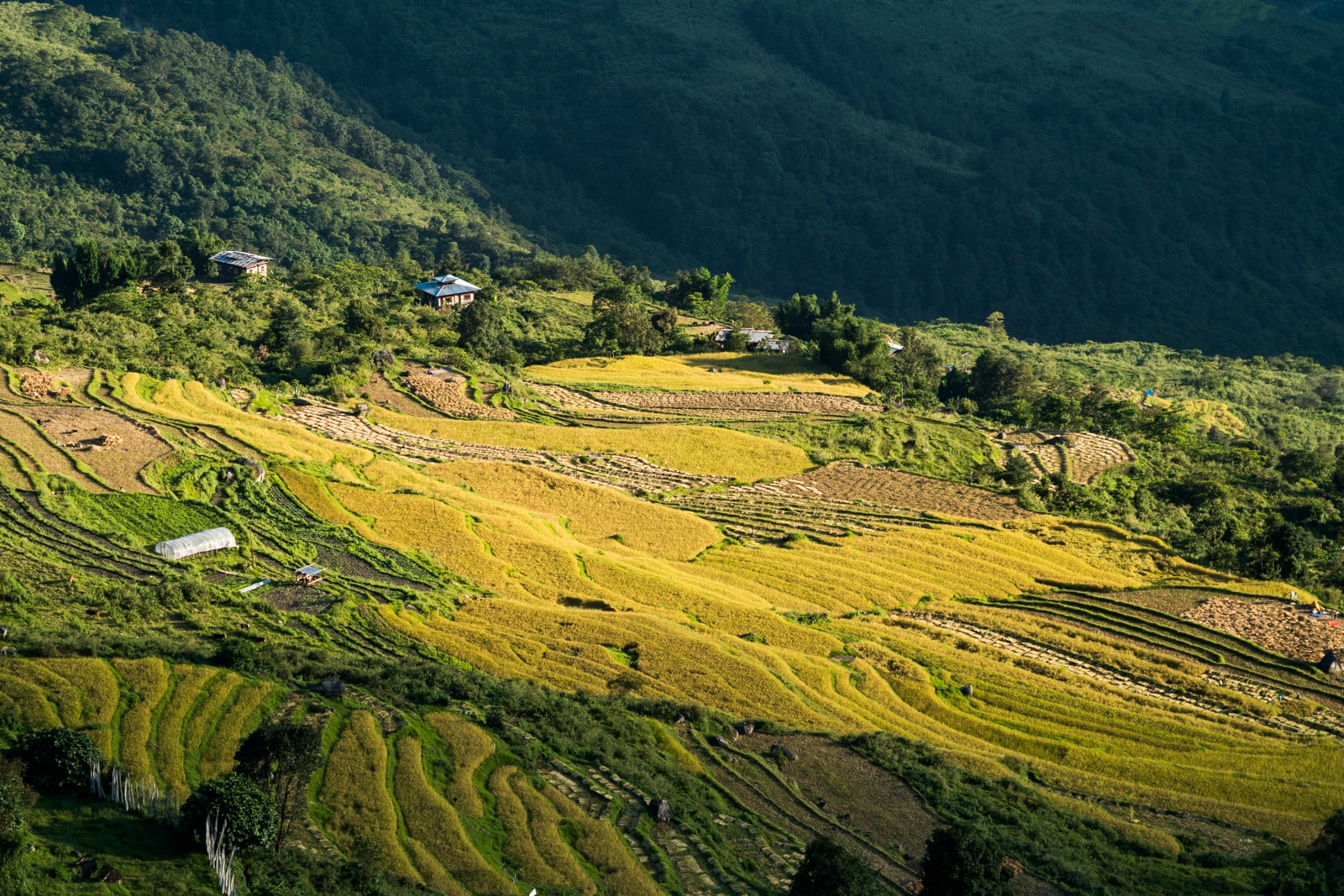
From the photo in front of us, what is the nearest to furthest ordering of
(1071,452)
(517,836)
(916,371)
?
(517,836)
(1071,452)
(916,371)

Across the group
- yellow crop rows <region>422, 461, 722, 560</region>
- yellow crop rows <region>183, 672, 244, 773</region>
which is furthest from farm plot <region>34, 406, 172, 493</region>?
yellow crop rows <region>183, 672, 244, 773</region>

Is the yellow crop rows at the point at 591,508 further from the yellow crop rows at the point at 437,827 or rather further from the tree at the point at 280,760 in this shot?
the tree at the point at 280,760

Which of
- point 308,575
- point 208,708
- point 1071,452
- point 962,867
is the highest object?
point 1071,452

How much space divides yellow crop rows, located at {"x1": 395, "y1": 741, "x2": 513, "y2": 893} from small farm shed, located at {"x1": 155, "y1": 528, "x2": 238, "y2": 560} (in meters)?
16.1

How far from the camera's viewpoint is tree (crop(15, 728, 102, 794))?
24.6 m

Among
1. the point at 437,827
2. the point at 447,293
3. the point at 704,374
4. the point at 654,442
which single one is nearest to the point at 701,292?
the point at 447,293

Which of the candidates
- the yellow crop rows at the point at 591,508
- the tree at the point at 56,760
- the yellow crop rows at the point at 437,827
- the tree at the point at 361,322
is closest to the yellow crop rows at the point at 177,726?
the tree at the point at 56,760

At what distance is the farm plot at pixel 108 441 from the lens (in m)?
47.9

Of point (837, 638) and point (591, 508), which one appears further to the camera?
point (591, 508)

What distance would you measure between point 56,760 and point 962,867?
18.1 m

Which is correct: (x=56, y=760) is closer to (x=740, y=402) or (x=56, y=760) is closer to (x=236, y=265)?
(x=740, y=402)

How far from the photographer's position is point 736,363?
95250 millimetres

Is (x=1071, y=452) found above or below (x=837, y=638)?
above

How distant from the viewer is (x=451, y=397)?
76312mm
